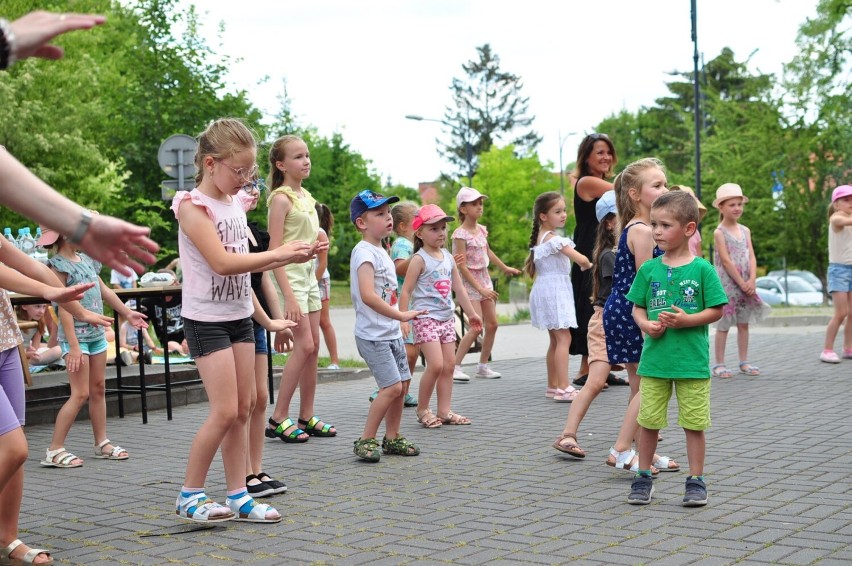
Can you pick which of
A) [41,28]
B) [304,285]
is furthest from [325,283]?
[41,28]

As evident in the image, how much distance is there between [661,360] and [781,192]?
30093 mm

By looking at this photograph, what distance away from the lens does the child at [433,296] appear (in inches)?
316

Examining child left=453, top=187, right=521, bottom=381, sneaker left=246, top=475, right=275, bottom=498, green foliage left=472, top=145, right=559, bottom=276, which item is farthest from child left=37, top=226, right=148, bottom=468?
green foliage left=472, top=145, right=559, bottom=276

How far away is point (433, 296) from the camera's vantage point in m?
8.17

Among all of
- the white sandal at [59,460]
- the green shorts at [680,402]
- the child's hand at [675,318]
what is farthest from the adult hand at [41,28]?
the white sandal at [59,460]

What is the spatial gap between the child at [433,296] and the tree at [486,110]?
86.9m

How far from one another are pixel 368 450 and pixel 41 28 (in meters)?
4.63

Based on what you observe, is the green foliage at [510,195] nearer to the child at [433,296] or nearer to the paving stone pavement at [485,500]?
the child at [433,296]

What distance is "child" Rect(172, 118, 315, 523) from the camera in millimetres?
5145

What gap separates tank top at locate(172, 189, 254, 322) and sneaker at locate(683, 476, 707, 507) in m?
2.37

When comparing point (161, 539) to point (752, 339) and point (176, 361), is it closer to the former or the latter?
point (176, 361)

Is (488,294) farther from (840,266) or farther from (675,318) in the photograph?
(675,318)

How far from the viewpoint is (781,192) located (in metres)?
33.8

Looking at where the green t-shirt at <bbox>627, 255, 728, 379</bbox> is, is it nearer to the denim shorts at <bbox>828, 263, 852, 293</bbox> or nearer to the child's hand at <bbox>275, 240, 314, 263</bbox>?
the child's hand at <bbox>275, 240, 314, 263</bbox>
